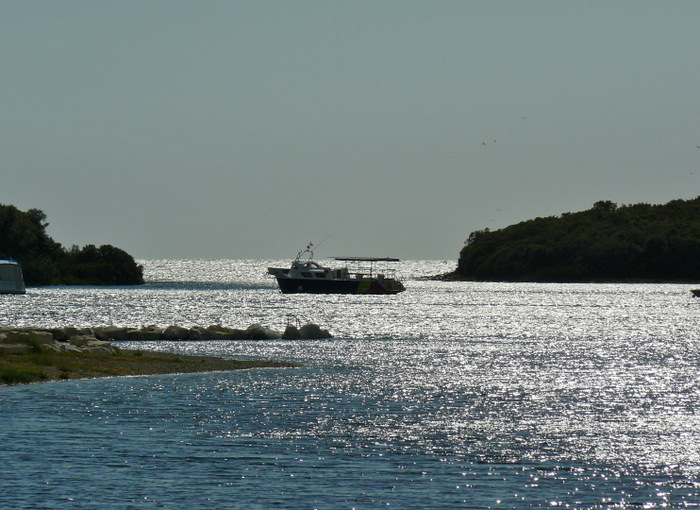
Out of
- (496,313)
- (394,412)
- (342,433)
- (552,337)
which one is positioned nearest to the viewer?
(342,433)

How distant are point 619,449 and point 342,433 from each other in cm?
800

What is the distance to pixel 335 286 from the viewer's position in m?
177

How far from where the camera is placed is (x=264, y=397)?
36.9m

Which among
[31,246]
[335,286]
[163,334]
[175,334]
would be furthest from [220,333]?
[31,246]

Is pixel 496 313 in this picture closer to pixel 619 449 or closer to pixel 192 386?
pixel 192 386

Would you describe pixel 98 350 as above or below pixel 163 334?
above

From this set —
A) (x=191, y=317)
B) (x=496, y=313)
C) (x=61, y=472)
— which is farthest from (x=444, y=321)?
(x=61, y=472)

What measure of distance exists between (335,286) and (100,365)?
133022mm

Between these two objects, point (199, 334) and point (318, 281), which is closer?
point (199, 334)

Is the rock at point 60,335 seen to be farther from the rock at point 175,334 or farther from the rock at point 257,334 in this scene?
the rock at point 257,334

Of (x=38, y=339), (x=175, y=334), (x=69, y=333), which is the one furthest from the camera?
→ (x=175, y=334)

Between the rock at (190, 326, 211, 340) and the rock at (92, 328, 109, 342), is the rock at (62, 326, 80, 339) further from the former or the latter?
the rock at (190, 326, 211, 340)

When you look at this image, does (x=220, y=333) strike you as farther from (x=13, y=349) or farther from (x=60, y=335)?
(x=13, y=349)

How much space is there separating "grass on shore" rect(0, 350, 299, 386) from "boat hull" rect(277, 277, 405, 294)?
12200 cm
